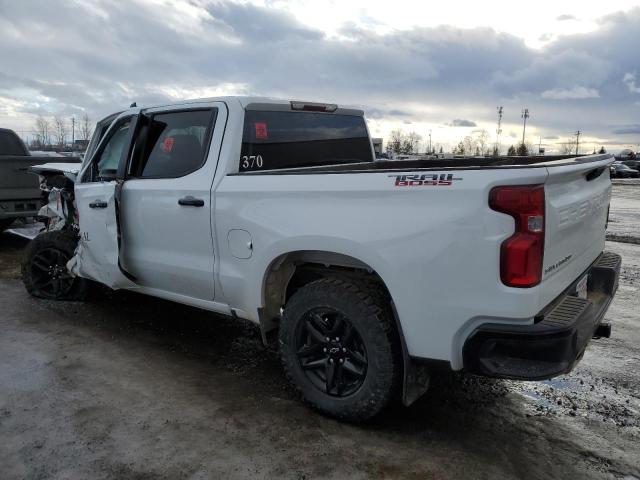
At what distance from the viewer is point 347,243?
3.01 metres

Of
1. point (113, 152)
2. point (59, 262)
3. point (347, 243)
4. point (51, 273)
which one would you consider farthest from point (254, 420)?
point (51, 273)

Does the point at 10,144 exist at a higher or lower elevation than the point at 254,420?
higher

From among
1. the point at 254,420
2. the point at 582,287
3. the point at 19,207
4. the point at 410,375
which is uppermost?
the point at 582,287

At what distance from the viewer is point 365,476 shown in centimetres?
281

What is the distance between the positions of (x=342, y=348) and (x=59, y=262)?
3.82m

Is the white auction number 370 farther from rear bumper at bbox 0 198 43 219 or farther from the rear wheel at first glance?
the rear wheel

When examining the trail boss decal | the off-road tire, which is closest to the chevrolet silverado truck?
A: the off-road tire

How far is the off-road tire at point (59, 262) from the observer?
5594mm

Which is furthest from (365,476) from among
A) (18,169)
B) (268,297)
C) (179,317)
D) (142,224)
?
(18,169)

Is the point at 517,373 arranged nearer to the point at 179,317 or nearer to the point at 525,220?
the point at 525,220

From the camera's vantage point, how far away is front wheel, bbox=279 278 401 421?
9.95 feet

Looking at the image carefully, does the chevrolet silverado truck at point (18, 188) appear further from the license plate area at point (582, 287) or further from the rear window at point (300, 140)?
the license plate area at point (582, 287)

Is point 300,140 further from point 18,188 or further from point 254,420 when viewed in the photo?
point 18,188

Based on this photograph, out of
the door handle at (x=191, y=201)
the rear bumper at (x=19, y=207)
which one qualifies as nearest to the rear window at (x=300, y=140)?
the door handle at (x=191, y=201)
